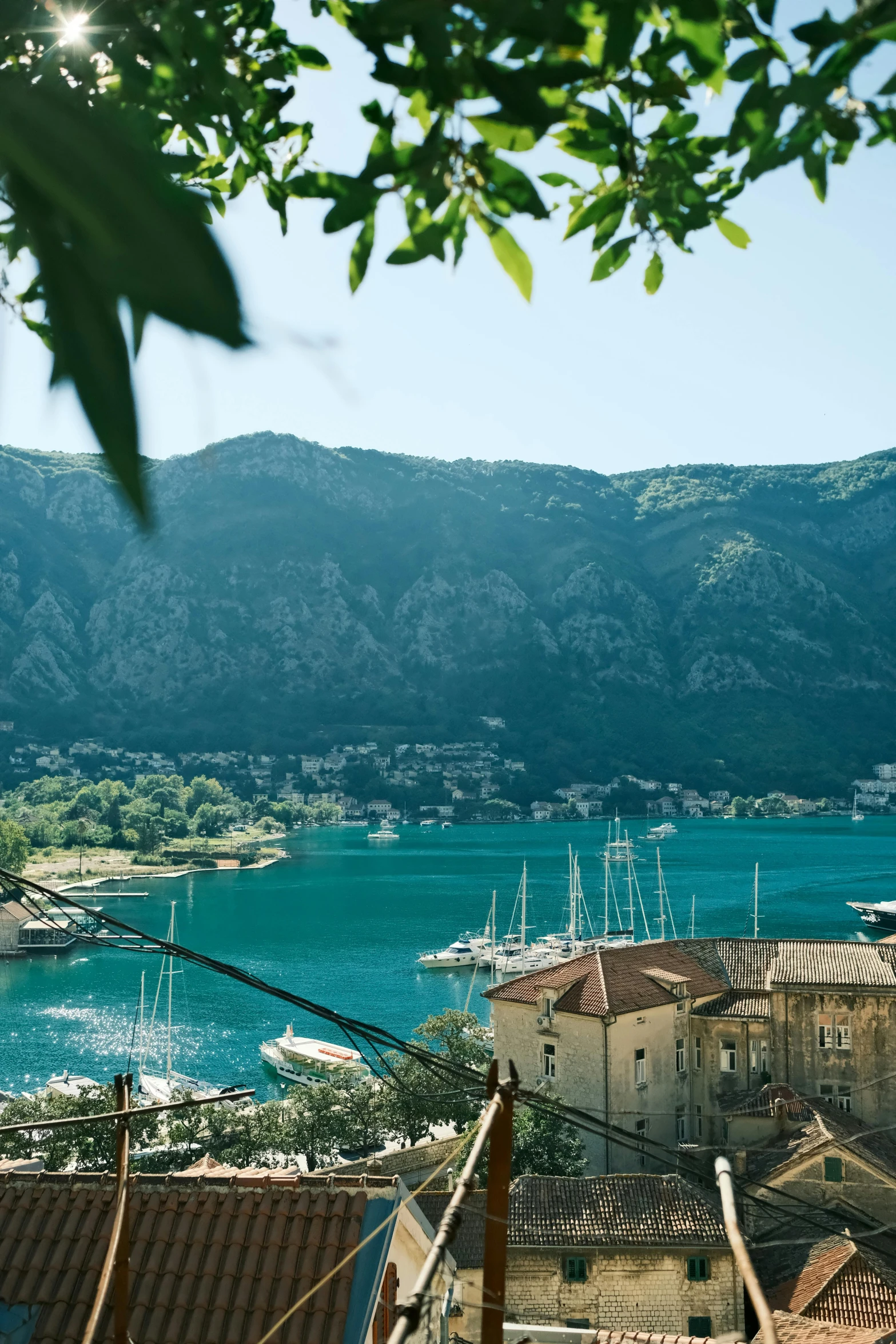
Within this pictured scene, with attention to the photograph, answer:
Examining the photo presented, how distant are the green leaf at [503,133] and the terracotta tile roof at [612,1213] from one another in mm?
17540

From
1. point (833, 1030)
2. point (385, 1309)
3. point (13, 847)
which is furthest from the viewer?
point (13, 847)

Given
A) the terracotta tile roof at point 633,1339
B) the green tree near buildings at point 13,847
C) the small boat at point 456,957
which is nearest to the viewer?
the terracotta tile roof at point 633,1339

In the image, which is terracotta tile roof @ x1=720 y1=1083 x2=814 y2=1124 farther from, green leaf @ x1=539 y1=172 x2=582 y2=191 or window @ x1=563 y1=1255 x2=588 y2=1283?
green leaf @ x1=539 y1=172 x2=582 y2=191

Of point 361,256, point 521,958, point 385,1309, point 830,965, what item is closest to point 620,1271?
point 385,1309

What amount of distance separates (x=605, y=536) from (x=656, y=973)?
151056 millimetres

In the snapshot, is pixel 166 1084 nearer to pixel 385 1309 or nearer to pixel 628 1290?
pixel 628 1290

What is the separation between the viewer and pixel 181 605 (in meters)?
125

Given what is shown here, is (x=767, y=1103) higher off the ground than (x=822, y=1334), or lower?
lower

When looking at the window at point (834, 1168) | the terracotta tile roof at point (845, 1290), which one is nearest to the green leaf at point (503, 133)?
the terracotta tile roof at point (845, 1290)

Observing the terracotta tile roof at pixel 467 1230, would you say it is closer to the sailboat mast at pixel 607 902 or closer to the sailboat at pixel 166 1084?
the sailboat at pixel 166 1084

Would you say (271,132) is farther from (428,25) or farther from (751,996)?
(751,996)

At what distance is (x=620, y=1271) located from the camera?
56.1 ft

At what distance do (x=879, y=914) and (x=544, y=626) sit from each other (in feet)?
336

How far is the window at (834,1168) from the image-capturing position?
19.9m
